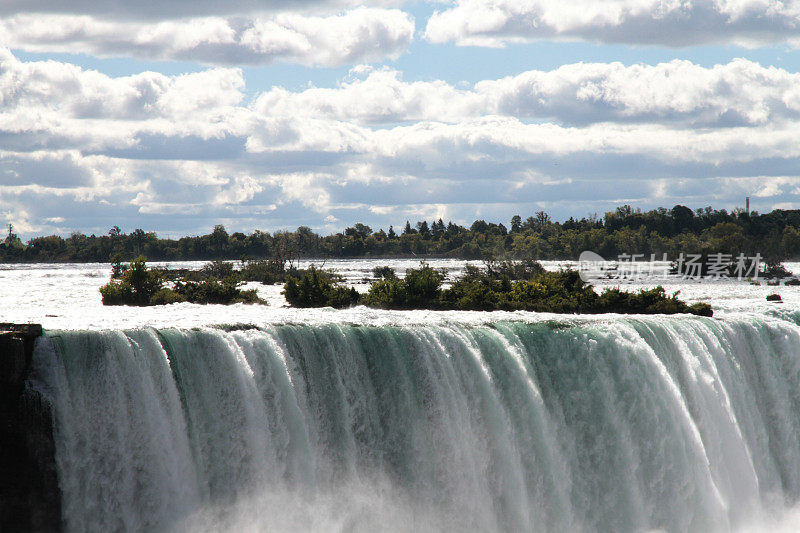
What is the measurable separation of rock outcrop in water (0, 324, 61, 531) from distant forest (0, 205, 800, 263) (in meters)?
60.3

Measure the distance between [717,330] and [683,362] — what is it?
217 cm

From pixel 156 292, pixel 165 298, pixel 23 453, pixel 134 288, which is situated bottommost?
pixel 23 453

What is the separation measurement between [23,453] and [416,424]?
6.38 meters

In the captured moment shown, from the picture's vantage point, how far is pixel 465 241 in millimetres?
131000

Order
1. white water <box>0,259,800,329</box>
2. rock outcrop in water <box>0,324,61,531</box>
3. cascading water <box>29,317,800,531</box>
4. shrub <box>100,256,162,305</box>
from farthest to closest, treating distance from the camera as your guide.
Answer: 1. shrub <box>100,256,162,305</box>
2. white water <box>0,259,800,329</box>
3. cascading water <box>29,317,800,531</box>
4. rock outcrop in water <box>0,324,61,531</box>

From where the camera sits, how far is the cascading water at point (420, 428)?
12.1 m

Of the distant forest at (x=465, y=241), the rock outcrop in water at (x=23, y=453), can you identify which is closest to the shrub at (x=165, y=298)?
the rock outcrop in water at (x=23, y=453)

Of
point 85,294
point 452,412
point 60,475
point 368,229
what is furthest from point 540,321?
point 368,229

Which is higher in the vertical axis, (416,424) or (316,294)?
(316,294)

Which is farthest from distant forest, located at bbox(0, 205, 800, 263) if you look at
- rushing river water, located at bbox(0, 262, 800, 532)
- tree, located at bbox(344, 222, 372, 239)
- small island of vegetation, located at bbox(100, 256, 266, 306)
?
rushing river water, located at bbox(0, 262, 800, 532)

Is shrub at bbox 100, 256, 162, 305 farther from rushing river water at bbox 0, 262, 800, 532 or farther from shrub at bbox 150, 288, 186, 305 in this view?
rushing river water at bbox 0, 262, 800, 532

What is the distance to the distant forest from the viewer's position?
97625mm

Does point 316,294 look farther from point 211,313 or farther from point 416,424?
point 416,424

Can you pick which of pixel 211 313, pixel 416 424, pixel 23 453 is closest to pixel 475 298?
pixel 211 313
